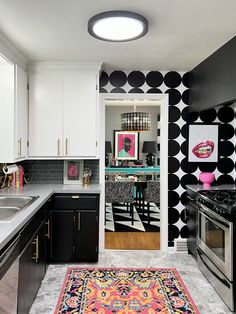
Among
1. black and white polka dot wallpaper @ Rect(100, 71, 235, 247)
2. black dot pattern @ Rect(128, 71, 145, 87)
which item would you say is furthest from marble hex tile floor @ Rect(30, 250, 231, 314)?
black dot pattern @ Rect(128, 71, 145, 87)

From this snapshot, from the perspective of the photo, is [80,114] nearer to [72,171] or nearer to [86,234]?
[72,171]

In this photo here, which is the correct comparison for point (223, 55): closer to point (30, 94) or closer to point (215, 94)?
point (215, 94)

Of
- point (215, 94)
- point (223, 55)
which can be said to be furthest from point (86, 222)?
point (223, 55)

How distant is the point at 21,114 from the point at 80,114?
0.68 metres

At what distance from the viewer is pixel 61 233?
347cm

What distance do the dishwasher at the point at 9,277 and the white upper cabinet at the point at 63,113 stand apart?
68.6 inches

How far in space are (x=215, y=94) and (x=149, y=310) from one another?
2117mm

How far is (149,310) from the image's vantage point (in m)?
2.59

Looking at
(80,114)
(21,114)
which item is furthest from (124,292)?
(21,114)

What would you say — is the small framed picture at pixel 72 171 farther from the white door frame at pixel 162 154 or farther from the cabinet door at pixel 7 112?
the cabinet door at pixel 7 112

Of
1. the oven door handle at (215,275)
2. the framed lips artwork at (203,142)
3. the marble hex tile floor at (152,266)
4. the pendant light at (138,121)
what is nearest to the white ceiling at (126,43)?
the framed lips artwork at (203,142)

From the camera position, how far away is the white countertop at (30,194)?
75.7 inches

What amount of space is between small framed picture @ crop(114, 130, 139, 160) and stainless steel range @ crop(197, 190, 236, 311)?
4.71 meters

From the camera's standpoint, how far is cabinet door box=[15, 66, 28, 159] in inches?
125
